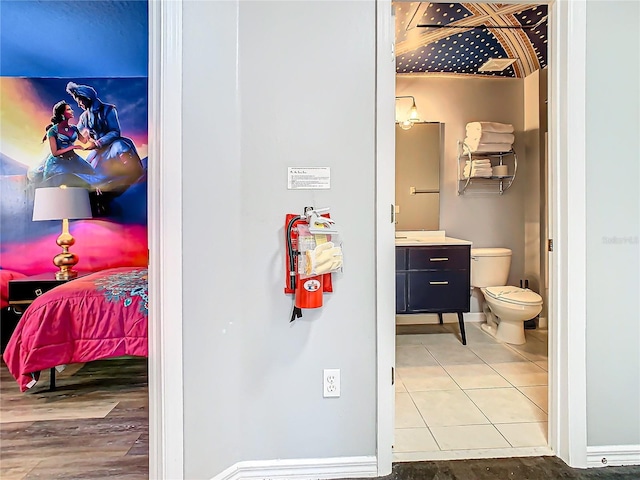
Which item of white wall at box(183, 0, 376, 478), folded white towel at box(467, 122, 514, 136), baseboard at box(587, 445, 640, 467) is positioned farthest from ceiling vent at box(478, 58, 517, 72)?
baseboard at box(587, 445, 640, 467)

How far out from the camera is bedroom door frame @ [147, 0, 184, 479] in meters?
1.24

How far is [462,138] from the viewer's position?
334 cm

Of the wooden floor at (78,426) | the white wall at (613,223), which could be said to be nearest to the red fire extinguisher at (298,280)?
the wooden floor at (78,426)

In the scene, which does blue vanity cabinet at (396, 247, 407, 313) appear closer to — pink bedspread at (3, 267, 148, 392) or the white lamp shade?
pink bedspread at (3, 267, 148, 392)

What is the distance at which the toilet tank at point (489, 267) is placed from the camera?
3.14m

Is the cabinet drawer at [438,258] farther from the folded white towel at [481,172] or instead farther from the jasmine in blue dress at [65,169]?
the jasmine in blue dress at [65,169]

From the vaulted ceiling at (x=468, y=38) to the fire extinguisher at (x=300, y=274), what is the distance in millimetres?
1536

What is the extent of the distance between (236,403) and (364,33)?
1606 millimetres

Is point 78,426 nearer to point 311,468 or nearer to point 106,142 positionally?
point 311,468

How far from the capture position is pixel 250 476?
1.43 meters

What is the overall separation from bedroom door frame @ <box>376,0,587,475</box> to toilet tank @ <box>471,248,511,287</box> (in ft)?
5.33

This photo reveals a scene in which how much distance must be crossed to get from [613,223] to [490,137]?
187cm

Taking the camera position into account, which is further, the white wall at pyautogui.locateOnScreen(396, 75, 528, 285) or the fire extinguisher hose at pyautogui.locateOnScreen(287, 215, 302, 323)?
the white wall at pyautogui.locateOnScreen(396, 75, 528, 285)

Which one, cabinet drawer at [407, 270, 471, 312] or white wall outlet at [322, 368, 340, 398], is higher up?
cabinet drawer at [407, 270, 471, 312]
